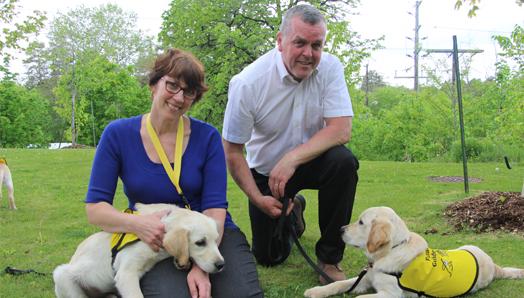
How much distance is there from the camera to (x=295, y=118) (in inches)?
157

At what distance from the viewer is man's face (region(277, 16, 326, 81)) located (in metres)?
3.54

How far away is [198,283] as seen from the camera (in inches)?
111

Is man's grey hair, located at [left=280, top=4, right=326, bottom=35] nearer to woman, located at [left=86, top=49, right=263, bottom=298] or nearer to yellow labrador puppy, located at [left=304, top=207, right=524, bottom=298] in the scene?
woman, located at [left=86, top=49, right=263, bottom=298]

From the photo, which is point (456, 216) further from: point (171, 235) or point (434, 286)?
point (171, 235)

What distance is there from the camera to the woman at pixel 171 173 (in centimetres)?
290

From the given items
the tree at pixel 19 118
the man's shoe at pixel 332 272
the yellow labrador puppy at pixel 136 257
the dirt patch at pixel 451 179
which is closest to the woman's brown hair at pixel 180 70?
the yellow labrador puppy at pixel 136 257

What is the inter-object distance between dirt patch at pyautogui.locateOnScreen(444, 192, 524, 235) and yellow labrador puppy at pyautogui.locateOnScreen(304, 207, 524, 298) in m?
1.83

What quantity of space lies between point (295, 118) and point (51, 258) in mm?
2746

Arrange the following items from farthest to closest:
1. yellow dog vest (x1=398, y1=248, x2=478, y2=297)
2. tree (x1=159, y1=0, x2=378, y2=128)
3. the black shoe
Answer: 1. tree (x1=159, y1=0, x2=378, y2=128)
2. the black shoe
3. yellow dog vest (x1=398, y1=248, x2=478, y2=297)

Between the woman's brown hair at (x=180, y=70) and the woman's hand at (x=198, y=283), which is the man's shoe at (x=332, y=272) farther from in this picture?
the woman's brown hair at (x=180, y=70)

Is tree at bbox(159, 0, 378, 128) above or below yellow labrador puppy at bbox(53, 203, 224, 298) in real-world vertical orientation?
above

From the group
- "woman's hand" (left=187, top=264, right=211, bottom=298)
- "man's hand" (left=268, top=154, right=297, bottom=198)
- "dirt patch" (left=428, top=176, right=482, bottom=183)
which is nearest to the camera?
"woman's hand" (left=187, top=264, right=211, bottom=298)

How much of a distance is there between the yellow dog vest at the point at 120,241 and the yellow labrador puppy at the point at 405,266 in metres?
1.41

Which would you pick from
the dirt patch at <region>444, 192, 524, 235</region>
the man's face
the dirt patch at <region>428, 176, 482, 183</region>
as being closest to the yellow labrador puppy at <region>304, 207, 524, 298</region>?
the man's face
